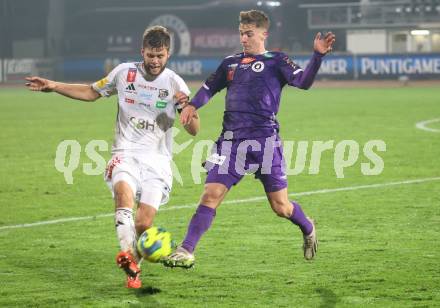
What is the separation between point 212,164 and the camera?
8516 millimetres

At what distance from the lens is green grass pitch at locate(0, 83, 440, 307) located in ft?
25.5

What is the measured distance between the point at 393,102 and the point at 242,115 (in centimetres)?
2429

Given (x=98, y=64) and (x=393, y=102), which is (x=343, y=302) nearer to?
(x=393, y=102)

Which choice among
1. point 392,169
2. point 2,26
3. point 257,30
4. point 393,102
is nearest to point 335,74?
point 393,102

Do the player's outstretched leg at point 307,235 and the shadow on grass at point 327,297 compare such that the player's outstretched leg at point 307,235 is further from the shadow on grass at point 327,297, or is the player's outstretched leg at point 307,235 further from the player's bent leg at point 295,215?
the shadow on grass at point 327,297

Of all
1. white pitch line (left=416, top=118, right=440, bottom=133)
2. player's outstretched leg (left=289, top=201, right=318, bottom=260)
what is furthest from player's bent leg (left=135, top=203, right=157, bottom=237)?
white pitch line (left=416, top=118, right=440, bottom=133)

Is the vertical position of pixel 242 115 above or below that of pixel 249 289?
above

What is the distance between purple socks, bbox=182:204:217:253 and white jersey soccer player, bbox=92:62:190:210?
32 cm

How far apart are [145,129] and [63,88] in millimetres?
776

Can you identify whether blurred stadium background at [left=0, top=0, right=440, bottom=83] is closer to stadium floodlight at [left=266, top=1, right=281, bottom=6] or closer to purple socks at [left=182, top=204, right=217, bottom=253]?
stadium floodlight at [left=266, top=1, right=281, bottom=6]

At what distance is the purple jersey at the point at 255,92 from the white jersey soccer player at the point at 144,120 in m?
0.30

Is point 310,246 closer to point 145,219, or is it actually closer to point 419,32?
point 145,219

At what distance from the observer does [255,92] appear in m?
8.56
